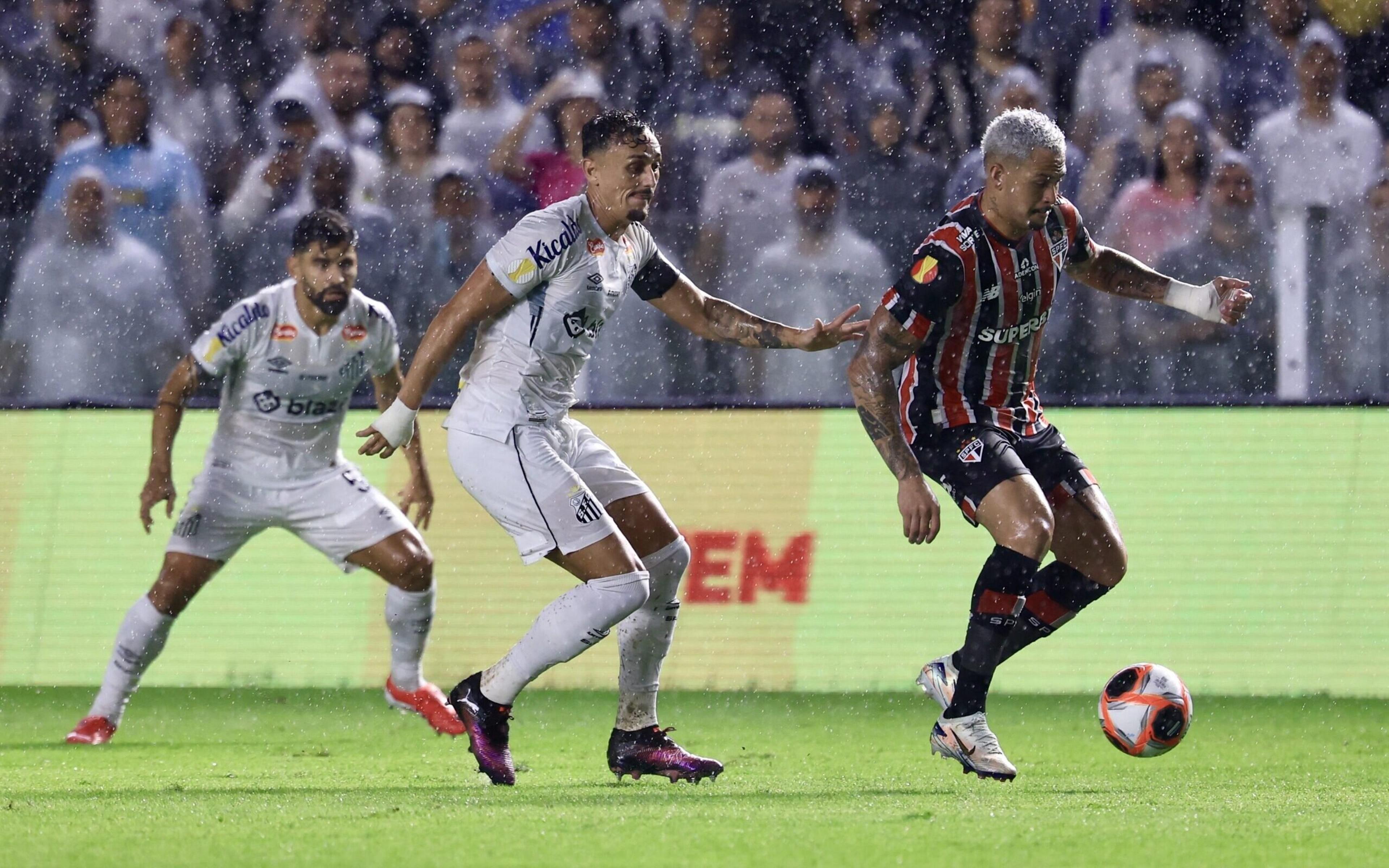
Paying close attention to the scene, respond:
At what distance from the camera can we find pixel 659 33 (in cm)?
1097

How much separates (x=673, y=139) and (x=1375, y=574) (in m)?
4.65

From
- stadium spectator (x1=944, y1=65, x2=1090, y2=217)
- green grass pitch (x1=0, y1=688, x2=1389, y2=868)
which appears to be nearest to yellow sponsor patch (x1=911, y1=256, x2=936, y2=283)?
green grass pitch (x1=0, y1=688, x2=1389, y2=868)

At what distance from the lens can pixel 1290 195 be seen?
31.6 feet

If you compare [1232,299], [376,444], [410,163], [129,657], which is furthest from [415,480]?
[410,163]

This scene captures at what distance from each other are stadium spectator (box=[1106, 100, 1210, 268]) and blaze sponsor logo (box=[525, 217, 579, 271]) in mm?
4495

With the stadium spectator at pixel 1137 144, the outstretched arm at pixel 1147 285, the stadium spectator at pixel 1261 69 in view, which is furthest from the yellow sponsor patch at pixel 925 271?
the stadium spectator at pixel 1261 69

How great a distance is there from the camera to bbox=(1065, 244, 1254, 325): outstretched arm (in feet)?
18.9

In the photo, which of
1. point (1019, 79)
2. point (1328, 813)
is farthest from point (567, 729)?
point (1019, 79)

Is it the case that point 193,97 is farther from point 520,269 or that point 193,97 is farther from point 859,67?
point 520,269

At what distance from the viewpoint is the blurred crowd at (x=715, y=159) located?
348 inches

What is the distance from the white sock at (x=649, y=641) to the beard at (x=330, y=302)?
80.4 inches

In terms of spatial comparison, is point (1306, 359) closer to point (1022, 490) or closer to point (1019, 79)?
point (1019, 79)

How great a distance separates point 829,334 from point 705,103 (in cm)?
519

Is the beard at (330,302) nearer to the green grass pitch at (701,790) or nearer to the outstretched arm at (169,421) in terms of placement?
the outstretched arm at (169,421)
